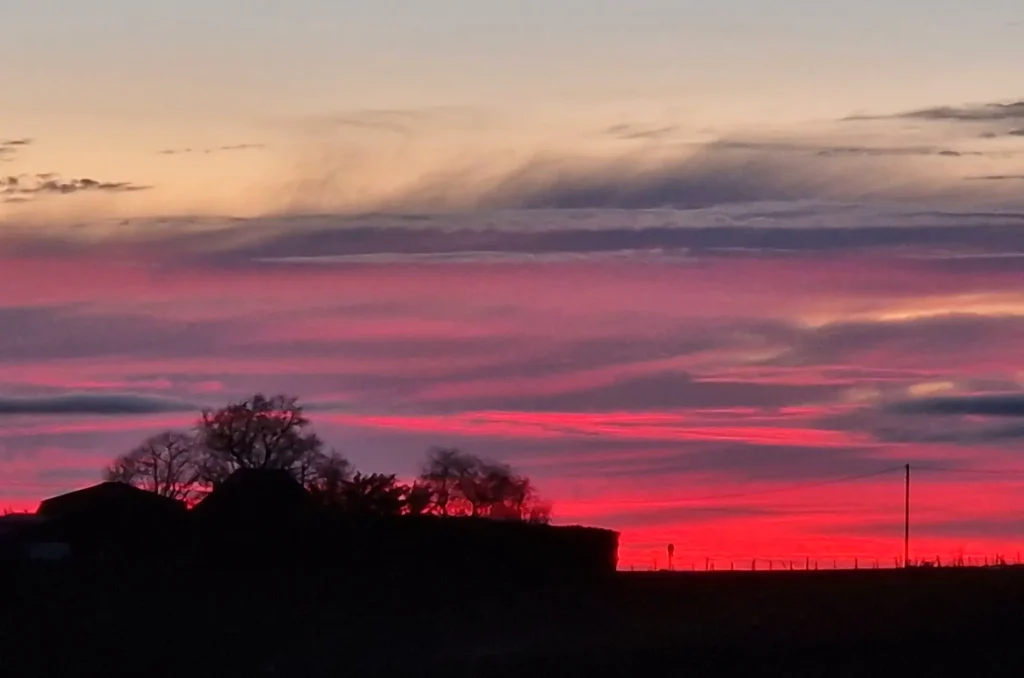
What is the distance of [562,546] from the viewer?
64.0 metres

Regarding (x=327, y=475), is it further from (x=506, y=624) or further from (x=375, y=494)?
(x=506, y=624)

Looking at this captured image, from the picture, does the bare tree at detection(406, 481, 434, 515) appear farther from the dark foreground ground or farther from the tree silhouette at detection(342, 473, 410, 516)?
the dark foreground ground

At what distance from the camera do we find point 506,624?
1757 inches

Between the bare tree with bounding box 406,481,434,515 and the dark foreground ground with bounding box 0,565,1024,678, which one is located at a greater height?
the bare tree with bounding box 406,481,434,515

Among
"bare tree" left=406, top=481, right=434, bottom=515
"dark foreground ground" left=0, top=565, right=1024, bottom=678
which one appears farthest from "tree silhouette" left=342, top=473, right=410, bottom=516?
"dark foreground ground" left=0, top=565, right=1024, bottom=678

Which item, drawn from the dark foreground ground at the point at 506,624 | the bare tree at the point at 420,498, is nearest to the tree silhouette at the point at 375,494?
the bare tree at the point at 420,498

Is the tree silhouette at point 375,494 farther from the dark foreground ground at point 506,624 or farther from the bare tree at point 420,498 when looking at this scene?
the dark foreground ground at point 506,624

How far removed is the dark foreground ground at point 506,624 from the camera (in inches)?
1383

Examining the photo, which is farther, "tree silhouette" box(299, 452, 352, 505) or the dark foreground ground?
"tree silhouette" box(299, 452, 352, 505)

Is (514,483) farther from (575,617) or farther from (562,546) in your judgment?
(575,617)

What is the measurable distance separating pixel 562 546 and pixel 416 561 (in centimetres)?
670

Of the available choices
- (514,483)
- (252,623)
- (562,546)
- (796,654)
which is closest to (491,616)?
(252,623)

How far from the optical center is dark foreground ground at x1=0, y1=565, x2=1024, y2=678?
3512 centimetres

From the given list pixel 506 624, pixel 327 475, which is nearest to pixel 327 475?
pixel 327 475
